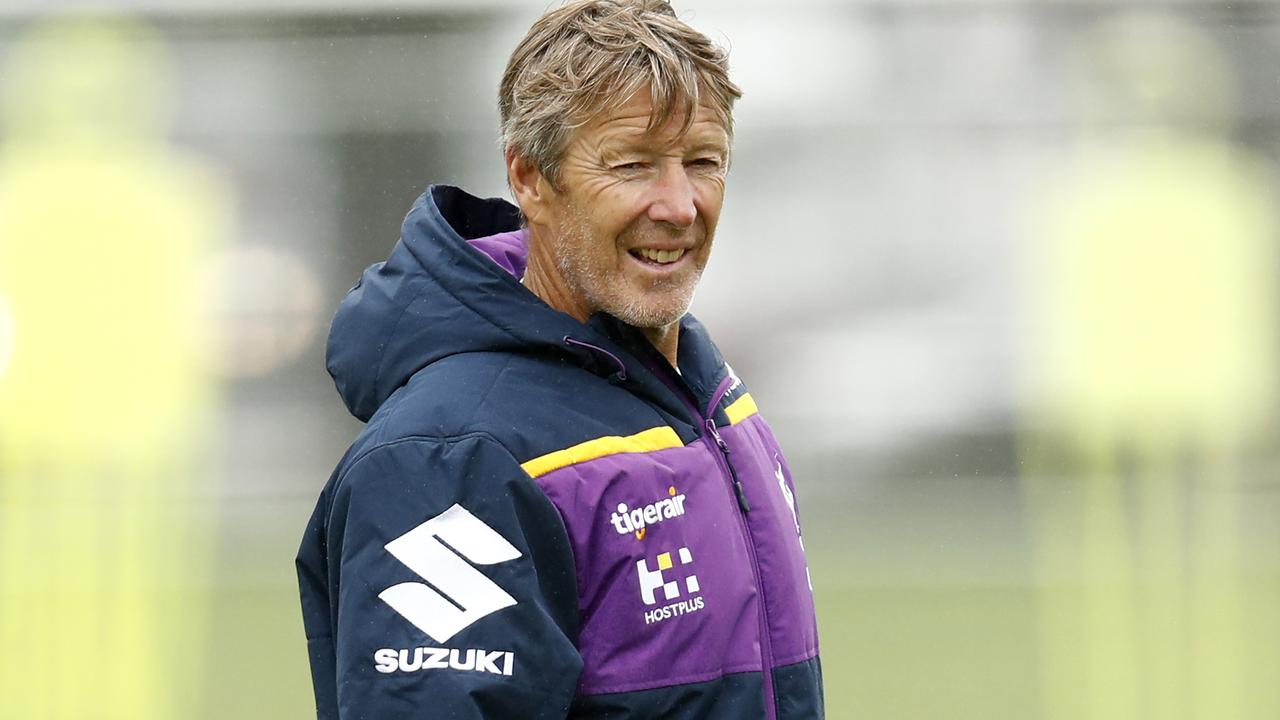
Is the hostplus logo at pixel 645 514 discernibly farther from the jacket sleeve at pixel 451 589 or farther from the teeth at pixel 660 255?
the teeth at pixel 660 255

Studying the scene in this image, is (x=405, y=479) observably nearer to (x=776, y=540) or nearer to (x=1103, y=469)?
(x=776, y=540)

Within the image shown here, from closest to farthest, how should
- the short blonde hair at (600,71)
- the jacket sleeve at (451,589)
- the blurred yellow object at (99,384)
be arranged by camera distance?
the jacket sleeve at (451,589) → the short blonde hair at (600,71) → the blurred yellow object at (99,384)

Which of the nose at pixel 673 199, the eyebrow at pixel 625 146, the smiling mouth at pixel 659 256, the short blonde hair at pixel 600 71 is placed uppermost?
the short blonde hair at pixel 600 71

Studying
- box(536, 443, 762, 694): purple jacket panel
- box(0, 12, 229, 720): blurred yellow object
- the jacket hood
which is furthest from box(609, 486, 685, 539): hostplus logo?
box(0, 12, 229, 720): blurred yellow object

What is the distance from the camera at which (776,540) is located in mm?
1056

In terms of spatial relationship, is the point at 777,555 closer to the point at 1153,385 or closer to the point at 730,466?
the point at 730,466

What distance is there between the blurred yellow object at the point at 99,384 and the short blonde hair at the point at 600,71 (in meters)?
2.34

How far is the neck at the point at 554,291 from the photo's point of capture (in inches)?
42.0

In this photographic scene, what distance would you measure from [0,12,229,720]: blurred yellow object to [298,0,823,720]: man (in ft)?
7.47

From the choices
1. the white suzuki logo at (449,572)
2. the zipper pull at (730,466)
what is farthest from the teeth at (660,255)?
the white suzuki logo at (449,572)

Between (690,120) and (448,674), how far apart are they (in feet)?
1.35

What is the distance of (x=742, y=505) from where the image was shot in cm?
105

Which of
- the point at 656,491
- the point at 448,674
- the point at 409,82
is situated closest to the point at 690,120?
the point at 656,491

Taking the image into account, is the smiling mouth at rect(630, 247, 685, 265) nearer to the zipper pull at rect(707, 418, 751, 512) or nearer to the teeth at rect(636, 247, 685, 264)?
the teeth at rect(636, 247, 685, 264)
